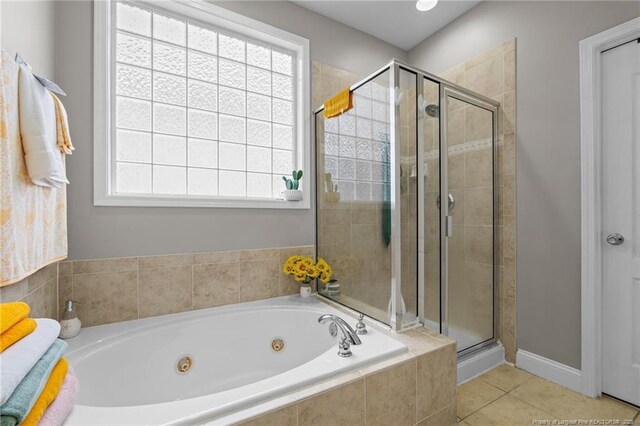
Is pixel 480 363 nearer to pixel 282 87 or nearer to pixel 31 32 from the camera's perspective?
pixel 282 87

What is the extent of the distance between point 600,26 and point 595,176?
33.5 inches

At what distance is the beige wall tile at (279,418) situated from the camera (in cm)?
92

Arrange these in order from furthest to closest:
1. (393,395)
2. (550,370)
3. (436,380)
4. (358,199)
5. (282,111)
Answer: (282,111) → (358,199) → (550,370) → (436,380) → (393,395)

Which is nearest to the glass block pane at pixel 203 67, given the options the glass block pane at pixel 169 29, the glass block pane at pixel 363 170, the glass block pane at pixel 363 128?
the glass block pane at pixel 169 29

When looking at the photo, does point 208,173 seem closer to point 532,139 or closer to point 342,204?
point 342,204

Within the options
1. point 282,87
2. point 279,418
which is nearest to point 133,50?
point 282,87

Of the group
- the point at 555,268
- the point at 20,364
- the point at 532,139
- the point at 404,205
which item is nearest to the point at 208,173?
the point at 404,205

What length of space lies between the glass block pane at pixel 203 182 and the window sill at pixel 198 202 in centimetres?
12

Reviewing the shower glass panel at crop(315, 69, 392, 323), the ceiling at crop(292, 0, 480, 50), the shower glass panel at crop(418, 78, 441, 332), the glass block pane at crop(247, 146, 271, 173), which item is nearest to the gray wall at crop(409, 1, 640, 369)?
the ceiling at crop(292, 0, 480, 50)

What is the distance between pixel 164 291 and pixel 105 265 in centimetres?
35

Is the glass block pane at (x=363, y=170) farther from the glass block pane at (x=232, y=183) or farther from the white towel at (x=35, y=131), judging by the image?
the white towel at (x=35, y=131)

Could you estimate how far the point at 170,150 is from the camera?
6.39 feet

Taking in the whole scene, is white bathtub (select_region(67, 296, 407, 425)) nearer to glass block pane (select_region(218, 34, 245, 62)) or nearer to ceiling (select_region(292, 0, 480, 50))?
glass block pane (select_region(218, 34, 245, 62))

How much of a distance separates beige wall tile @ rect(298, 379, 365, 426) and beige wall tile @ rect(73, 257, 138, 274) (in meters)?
1.32
